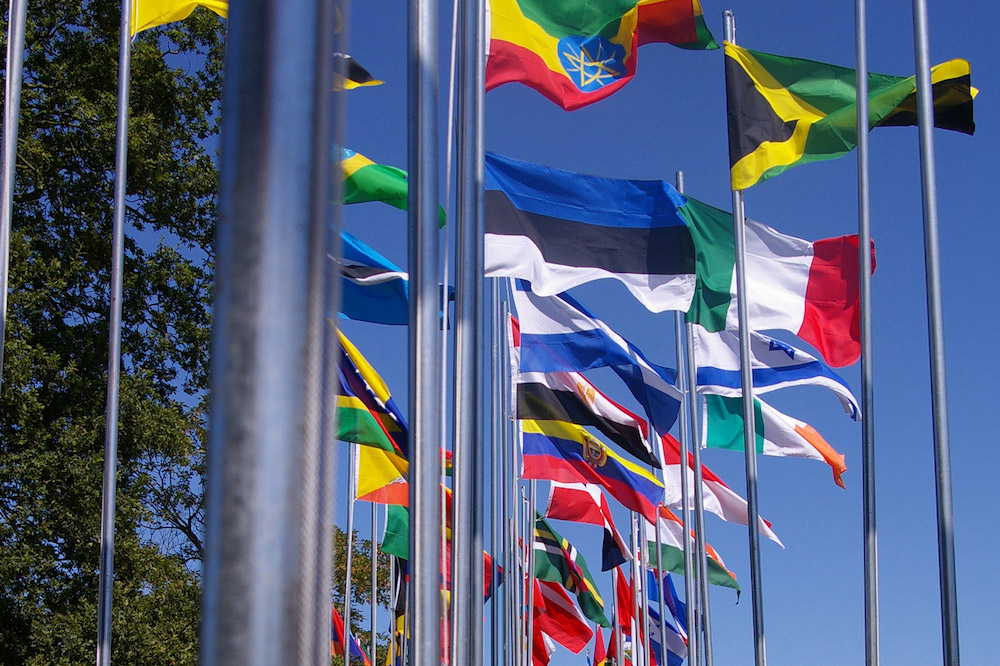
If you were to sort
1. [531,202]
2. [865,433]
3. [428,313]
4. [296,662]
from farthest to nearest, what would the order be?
1. [531,202]
2. [865,433]
3. [428,313]
4. [296,662]

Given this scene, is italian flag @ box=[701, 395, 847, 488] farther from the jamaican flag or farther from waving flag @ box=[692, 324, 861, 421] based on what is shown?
the jamaican flag

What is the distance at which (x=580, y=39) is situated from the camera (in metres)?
10.5

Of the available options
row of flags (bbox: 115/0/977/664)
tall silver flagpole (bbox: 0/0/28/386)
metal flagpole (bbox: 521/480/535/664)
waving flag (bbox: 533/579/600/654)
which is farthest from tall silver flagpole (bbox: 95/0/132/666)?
waving flag (bbox: 533/579/600/654)

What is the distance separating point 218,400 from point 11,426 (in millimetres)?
15884

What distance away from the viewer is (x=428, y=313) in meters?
4.09

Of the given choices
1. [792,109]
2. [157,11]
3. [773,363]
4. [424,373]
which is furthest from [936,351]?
[773,363]

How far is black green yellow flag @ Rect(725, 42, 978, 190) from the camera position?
1060cm

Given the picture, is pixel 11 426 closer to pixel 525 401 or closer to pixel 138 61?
pixel 138 61

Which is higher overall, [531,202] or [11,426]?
[531,202]

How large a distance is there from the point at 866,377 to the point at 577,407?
6.02 m

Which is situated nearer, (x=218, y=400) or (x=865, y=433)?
(x=218, y=400)

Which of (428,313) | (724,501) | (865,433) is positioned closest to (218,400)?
(428,313)

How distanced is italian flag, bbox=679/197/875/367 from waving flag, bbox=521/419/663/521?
153 inches

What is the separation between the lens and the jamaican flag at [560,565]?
2523 centimetres
